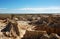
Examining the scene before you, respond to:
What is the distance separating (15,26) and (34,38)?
3490mm

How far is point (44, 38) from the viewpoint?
10.0 m

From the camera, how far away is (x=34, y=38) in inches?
458

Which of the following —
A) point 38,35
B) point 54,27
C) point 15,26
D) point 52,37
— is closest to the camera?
point 52,37

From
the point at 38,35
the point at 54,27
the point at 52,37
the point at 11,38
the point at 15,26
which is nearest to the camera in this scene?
the point at 52,37

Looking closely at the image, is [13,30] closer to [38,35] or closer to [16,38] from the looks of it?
[16,38]

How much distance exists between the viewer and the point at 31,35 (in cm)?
1186

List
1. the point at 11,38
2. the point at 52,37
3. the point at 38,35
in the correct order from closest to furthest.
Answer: the point at 52,37 → the point at 38,35 → the point at 11,38

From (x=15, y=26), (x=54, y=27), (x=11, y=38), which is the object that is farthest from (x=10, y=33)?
(x=54, y=27)

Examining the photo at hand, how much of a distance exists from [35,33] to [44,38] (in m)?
1.82

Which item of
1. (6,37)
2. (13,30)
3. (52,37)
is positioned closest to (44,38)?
(52,37)

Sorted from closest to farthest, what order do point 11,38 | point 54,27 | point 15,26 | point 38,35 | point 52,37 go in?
point 52,37
point 38,35
point 11,38
point 54,27
point 15,26

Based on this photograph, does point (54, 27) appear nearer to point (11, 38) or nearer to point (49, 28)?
point (49, 28)

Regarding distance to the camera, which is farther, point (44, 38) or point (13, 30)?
point (13, 30)

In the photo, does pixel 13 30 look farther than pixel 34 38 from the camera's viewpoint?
Yes
